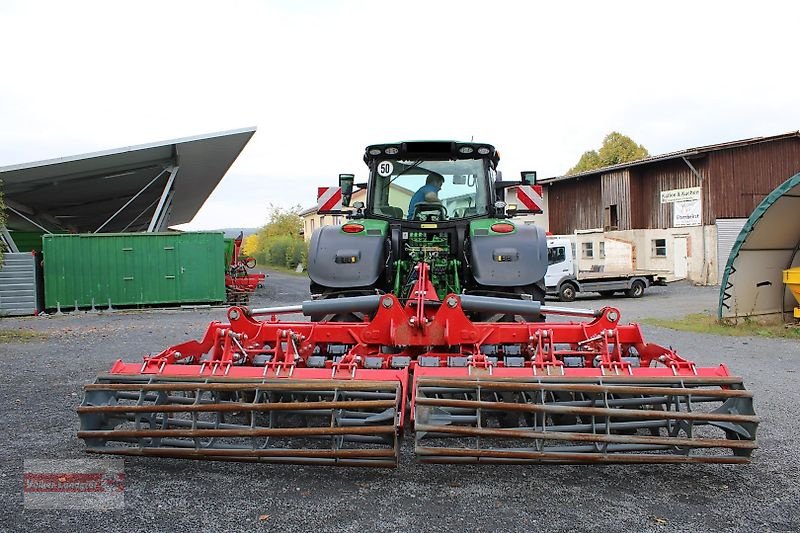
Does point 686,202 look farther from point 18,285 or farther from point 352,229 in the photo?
point 352,229

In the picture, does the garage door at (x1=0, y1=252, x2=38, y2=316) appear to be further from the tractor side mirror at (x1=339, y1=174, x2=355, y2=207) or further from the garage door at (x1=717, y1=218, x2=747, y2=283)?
the garage door at (x1=717, y1=218, x2=747, y2=283)

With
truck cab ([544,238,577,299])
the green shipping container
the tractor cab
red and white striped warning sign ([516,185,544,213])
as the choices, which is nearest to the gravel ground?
the tractor cab

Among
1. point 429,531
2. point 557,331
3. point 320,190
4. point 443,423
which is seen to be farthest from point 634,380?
point 320,190

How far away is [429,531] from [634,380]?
5.16 ft

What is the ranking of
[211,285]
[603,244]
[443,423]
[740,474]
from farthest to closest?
[603,244] → [211,285] → [740,474] → [443,423]

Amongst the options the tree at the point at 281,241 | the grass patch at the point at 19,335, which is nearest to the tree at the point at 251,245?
the tree at the point at 281,241

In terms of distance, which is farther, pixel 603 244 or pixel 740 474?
pixel 603 244

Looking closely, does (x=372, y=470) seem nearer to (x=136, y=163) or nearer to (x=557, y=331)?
(x=557, y=331)

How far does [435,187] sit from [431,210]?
0.76 feet

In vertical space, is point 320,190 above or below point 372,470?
above

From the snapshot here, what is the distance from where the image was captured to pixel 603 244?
95.6 ft

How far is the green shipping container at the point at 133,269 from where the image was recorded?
60.4 ft

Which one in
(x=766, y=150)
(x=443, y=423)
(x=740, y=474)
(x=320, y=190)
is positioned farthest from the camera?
(x=766, y=150)

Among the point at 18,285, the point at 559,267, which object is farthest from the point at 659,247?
the point at 18,285
